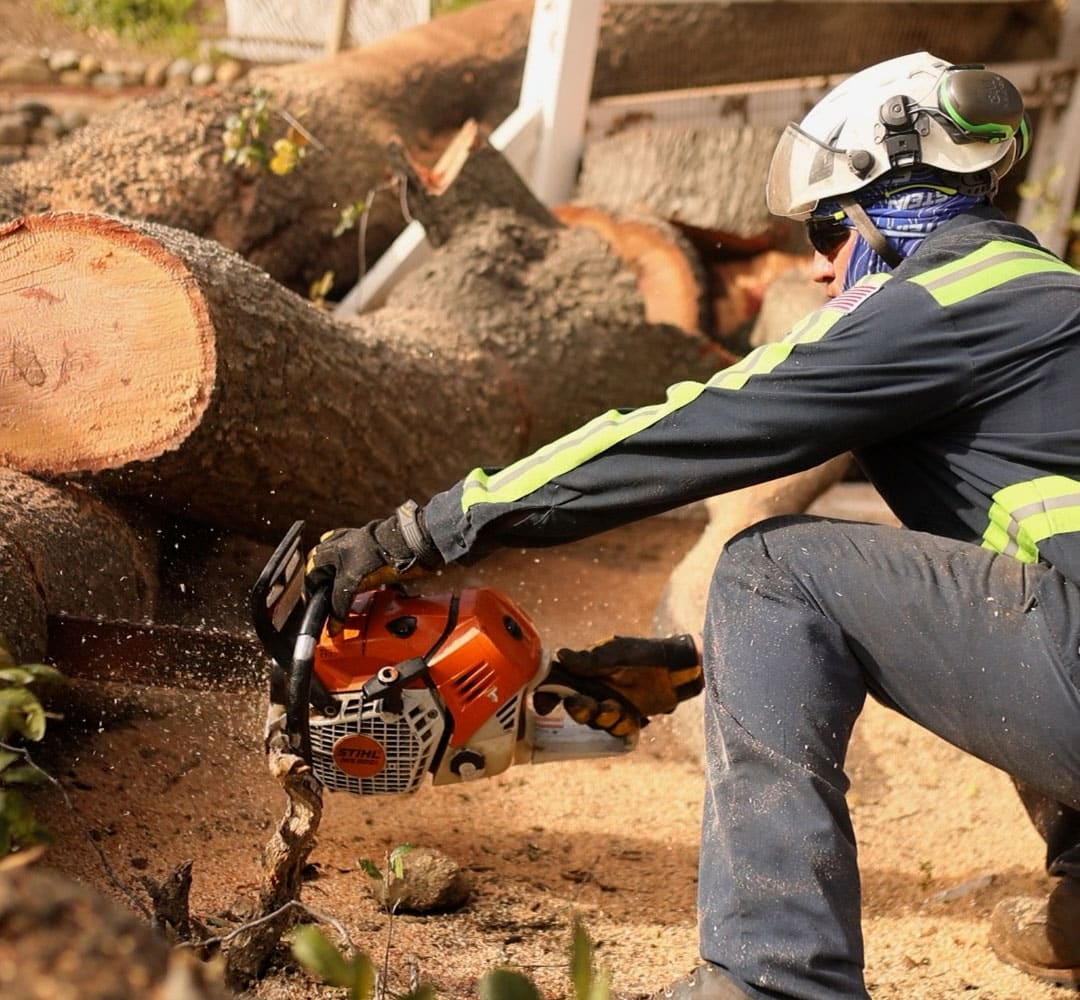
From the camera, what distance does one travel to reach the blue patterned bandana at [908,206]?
91.6 inches

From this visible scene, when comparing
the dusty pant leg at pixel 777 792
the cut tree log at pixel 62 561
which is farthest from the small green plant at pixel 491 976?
the cut tree log at pixel 62 561

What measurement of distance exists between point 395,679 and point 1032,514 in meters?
1.11

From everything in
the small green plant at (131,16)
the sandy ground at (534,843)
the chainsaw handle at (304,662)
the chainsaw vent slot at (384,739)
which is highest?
the chainsaw handle at (304,662)

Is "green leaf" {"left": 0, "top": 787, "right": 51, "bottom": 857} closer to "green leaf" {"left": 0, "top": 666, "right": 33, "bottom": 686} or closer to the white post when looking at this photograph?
"green leaf" {"left": 0, "top": 666, "right": 33, "bottom": 686}

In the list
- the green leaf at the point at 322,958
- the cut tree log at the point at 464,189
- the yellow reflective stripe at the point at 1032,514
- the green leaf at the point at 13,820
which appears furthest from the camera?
the cut tree log at the point at 464,189

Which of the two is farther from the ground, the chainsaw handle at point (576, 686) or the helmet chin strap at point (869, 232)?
the helmet chin strap at point (869, 232)

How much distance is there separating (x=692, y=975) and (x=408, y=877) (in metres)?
0.68

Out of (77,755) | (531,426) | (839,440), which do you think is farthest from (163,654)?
(531,426)

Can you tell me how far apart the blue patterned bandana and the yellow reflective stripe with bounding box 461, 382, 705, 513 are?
542 mm

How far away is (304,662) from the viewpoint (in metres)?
2.16

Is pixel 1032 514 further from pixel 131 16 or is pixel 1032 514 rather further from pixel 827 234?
pixel 131 16

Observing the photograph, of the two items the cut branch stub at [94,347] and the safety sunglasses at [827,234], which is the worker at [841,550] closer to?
the safety sunglasses at [827,234]

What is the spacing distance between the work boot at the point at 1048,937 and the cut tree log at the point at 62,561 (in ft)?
6.44

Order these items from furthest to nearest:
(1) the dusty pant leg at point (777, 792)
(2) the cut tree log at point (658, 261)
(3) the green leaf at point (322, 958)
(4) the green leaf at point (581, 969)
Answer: (2) the cut tree log at point (658, 261), (1) the dusty pant leg at point (777, 792), (3) the green leaf at point (322, 958), (4) the green leaf at point (581, 969)
